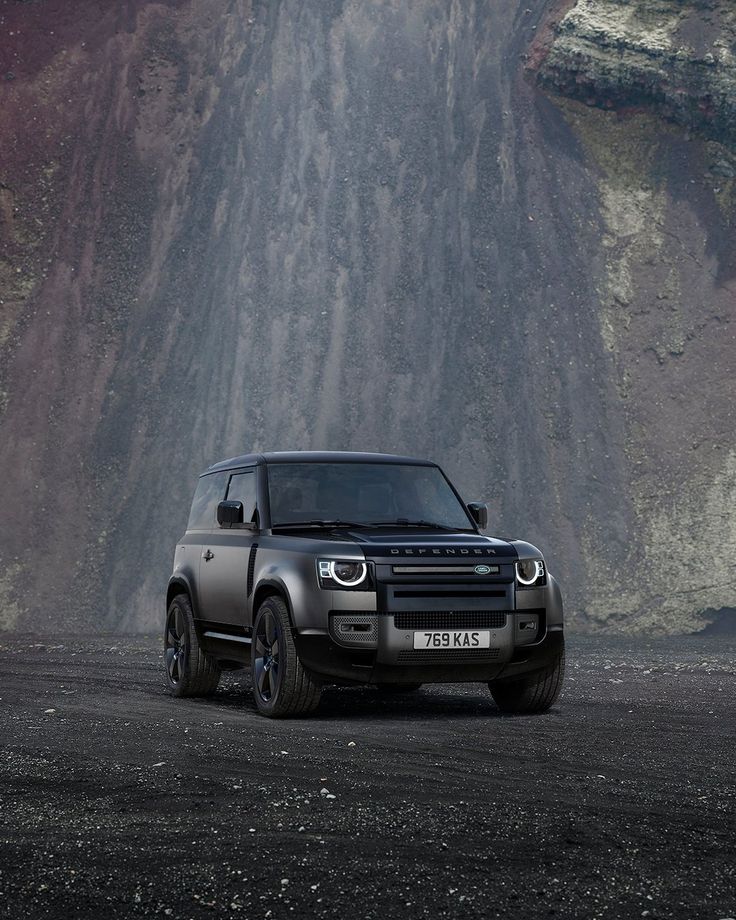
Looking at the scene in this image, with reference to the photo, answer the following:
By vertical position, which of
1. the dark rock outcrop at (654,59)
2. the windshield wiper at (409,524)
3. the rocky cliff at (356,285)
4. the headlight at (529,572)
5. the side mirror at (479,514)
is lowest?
the headlight at (529,572)

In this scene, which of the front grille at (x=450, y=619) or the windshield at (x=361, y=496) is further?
the windshield at (x=361, y=496)

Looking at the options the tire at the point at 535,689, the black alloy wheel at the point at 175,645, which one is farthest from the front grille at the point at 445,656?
the black alloy wheel at the point at 175,645

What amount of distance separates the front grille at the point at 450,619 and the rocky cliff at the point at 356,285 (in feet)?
56.1

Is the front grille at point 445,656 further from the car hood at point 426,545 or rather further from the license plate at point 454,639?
the car hood at point 426,545

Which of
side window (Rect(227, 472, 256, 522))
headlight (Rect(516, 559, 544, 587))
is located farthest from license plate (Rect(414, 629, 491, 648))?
side window (Rect(227, 472, 256, 522))

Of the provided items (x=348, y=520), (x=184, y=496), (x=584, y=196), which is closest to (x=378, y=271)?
(x=584, y=196)

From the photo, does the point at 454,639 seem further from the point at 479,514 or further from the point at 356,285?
the point at 356,285

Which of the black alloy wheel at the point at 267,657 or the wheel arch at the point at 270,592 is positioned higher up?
the wheel arch at the point at 270,592

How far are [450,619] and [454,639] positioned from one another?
0.50 feet

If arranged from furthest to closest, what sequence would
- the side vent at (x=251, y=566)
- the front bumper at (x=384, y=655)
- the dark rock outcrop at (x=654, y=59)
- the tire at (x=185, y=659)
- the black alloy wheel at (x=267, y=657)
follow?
the dark rock outcrop at (x=654, y=59)
the tire at (x=185, y=659)
the side vent at (x=251, y=566)
the black alloy wheel at (x=267, y=657)
the front bumper at (x=384, y=655)

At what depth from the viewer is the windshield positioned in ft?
36.3

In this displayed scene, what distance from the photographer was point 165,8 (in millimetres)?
40719

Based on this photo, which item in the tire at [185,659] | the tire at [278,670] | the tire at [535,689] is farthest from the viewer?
the tire at [185,659]

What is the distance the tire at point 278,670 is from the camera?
9.95 m
